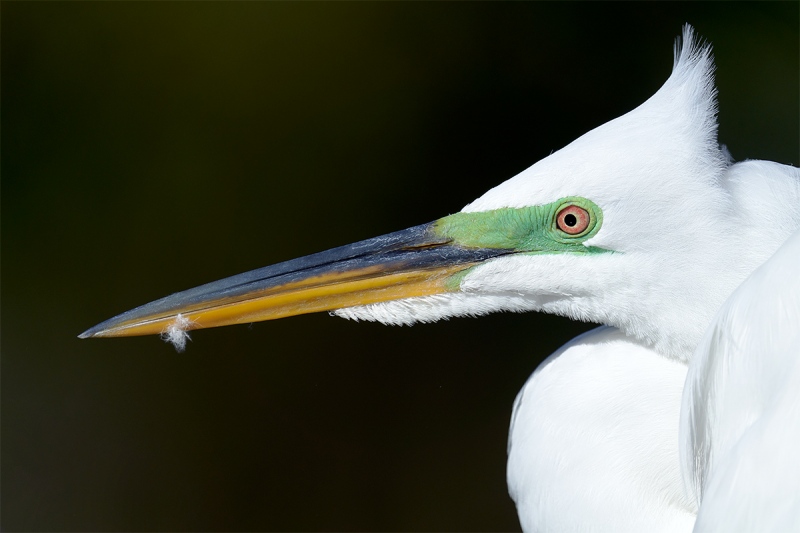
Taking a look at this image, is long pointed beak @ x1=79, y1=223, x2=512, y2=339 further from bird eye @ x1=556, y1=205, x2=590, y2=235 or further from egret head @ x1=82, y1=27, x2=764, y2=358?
bird eye @ x1=556, y1=205, x2=590, y2=235

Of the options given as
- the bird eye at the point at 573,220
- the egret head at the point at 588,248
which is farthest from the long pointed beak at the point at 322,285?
the bird eye at the point at 573,220

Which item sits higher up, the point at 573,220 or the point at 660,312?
the point at 573,220

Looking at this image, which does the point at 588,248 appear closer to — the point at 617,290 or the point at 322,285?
the point at 617,290

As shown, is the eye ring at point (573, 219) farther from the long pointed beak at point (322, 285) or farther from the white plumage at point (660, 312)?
the long pointed beak at point (322, 285)

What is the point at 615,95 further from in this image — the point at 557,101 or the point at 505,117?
the point at 505,117

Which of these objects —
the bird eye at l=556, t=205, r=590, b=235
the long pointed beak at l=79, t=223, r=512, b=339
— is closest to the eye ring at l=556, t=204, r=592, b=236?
the bird eye at l=556, t=205, r=590, b=235

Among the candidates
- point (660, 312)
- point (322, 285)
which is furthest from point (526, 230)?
point (322, 285)
